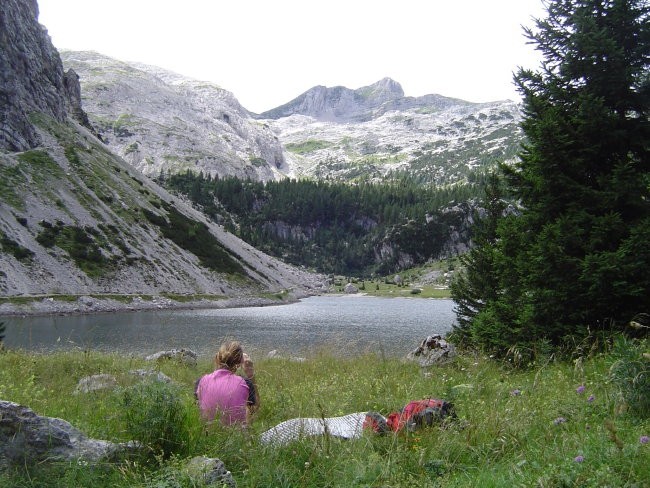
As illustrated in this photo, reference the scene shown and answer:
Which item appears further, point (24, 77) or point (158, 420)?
point (24, 77)

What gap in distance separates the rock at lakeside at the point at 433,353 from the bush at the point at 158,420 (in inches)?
344

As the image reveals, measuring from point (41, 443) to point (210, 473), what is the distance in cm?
176

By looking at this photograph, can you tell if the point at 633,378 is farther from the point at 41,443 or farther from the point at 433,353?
the point at 433,353

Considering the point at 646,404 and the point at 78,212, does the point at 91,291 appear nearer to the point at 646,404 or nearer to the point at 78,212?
the point at 78,212

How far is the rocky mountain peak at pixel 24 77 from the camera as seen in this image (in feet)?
304

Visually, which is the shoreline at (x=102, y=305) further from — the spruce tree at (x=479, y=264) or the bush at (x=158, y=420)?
the bush at (x=158, y=420)

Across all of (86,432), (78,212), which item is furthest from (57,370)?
(78,212)

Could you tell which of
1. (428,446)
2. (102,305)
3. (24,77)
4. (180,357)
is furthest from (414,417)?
(24,77)

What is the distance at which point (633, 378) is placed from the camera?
17.8 feet

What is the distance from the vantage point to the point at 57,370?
12023mm

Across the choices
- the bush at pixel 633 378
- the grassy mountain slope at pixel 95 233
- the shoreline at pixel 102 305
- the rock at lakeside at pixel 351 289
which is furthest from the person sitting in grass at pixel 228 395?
the rock at lakeside at pixel 351 289

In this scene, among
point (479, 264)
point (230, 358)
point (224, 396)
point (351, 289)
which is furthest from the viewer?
point (351, 289)

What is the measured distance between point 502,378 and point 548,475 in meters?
5.23

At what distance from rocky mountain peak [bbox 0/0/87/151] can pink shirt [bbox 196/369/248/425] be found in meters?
104
